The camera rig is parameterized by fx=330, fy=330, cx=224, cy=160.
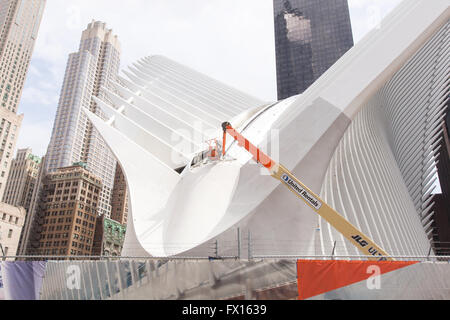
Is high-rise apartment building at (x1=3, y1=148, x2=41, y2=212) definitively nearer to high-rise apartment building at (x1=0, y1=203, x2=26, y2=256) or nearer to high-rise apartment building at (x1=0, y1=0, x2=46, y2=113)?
high-rise apartment building at (x1=0, y1=0, x2=46, y2=113)

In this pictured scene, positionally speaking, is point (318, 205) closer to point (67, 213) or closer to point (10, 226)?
point (10, 226)

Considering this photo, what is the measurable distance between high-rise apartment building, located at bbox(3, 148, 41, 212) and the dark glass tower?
69357 millimetres

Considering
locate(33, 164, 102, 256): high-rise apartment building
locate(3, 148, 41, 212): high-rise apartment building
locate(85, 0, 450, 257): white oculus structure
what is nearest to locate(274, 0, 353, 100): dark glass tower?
locate(33, 164, 102, 256): high-rise apartment building

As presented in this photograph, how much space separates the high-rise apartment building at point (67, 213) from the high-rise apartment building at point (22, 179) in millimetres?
11588

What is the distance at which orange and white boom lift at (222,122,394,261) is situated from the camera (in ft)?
35.4

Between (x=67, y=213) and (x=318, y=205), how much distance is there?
234 ft

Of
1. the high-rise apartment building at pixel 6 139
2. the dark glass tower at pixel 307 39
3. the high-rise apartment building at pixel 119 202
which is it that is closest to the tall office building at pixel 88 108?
the high-rise apartment building at pixel 119 202

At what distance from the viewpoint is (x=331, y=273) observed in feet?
19.0

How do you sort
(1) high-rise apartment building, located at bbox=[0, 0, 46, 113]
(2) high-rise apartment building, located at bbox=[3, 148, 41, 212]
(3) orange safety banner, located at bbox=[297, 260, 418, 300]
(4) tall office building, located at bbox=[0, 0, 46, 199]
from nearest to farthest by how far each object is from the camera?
(3) orange safety banner, located at bbox=[297, 260, 418, 300] < (2) high-rise apartment building, located at bbox=[3, 148, 41, 212] < (4) tall office building, located at bbox=[0, 0, 46, 199] < (1) high-rise apartment building, located at bbox=[0, 0, 46, 113]

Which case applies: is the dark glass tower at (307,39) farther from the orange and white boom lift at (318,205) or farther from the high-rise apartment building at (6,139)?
the orange and white boom lift at (318,205)

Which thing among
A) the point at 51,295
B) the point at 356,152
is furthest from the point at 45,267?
the point at 356,152

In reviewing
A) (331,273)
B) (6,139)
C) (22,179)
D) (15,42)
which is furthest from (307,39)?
(331,273)

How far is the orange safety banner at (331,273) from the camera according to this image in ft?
18.8

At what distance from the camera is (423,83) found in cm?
2602
